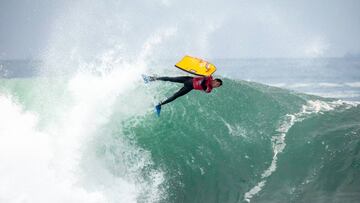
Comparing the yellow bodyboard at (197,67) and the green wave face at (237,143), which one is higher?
the yellow bodyboard at (197,67)

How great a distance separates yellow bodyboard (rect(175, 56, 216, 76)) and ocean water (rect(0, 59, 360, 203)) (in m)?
2.79

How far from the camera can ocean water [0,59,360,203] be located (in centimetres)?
1051

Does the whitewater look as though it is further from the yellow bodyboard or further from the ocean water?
the yellow bodyboard

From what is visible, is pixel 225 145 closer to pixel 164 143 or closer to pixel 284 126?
pixel 164 143

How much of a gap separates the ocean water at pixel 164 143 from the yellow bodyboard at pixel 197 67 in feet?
9.16

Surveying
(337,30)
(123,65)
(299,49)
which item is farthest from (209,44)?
(123,65)

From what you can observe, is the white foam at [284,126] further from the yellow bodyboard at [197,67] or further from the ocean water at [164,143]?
the yellow bodyboard at [197,67]

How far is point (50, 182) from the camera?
1020 cm

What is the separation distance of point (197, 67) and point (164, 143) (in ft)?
10.4

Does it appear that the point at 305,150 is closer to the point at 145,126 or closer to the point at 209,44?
the point at 145,126

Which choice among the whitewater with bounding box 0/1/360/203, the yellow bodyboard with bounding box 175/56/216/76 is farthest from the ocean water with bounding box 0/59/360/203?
the yellow bodyboard with bounding box 175/56/216/76

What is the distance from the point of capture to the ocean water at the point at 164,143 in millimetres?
10508

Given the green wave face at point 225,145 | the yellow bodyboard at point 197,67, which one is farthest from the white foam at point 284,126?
the yellow bodyboard at point 197,67

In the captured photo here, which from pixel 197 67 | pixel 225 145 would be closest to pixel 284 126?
pixel 225 145
